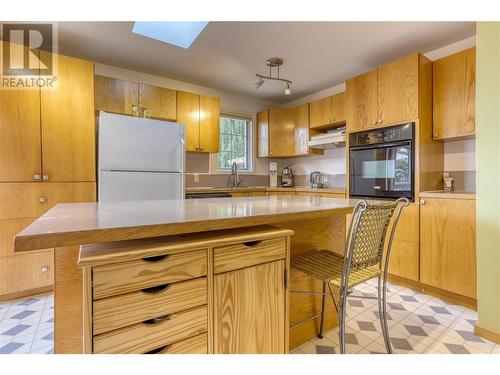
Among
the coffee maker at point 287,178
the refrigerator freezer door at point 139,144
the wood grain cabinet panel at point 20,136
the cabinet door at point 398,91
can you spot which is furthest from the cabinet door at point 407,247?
the wood grain cabinet panel at point 20,136

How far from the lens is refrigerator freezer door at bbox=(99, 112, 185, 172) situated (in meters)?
2.60

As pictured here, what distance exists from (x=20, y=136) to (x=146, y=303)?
2.36m

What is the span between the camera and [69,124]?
98.4 inches

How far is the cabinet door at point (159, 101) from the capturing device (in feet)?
10.3

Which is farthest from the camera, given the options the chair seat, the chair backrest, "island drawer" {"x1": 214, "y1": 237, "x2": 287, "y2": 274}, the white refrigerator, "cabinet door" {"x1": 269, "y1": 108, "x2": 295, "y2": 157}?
"cabinet door" {"x1": 269, "y1": 108, "x2": 295, "y2": 157}

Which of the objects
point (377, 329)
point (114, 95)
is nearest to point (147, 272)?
point (377, 329)

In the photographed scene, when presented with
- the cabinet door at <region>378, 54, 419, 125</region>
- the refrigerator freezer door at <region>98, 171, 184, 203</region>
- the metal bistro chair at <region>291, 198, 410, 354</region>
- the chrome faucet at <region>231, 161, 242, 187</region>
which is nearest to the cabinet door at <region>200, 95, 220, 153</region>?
the chrome faucet at <region>231, 161, 242, 187</region>

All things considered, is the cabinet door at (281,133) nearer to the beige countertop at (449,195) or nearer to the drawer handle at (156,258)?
the beige countertop at (449,195)

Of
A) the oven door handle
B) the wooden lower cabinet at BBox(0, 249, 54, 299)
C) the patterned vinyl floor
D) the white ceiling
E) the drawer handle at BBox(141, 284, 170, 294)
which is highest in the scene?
the white ceiling

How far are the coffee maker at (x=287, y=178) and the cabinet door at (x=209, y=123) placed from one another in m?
1.42

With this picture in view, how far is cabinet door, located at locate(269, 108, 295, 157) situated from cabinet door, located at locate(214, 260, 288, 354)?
10.6 feet

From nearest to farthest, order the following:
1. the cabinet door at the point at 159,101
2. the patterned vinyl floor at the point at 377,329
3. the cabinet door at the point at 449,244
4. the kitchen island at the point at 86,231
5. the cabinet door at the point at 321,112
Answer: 1. the kitchen island at the point at 86,231
2. the patterned vinyl floor at the point at 377,329
3. the cabinet door at the point at 449,244
4. the cabinet door at the point at 159,101
5. the cabinet door at the point at 321,112

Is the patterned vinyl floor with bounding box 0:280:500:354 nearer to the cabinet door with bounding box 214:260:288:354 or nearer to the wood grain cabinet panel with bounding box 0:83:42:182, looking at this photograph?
the cabinet door with bounding box 214:260:288:354
